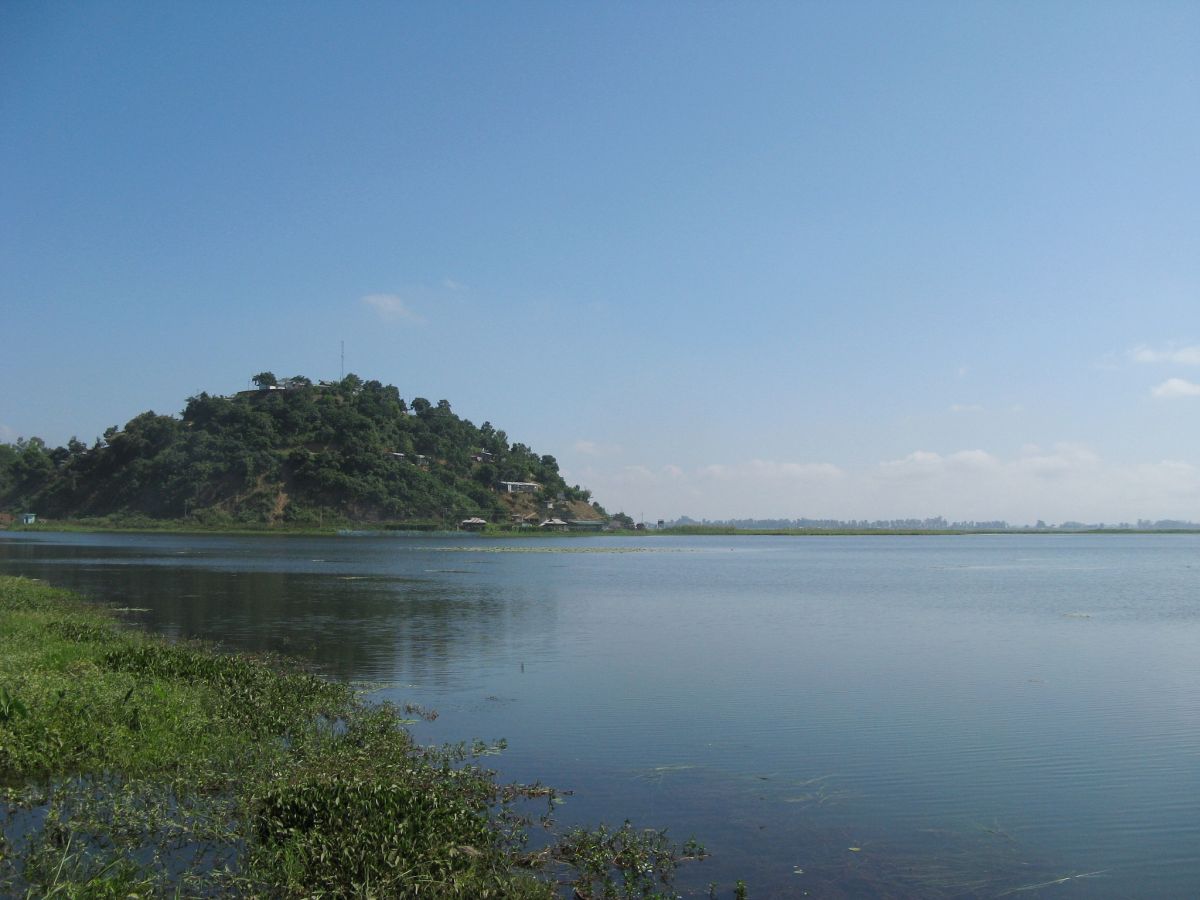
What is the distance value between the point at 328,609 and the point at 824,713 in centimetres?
2541

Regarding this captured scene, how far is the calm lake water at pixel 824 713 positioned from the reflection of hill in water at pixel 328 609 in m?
0.25

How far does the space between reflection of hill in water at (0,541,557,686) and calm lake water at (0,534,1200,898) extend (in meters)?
0.25

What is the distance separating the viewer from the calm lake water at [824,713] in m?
11.7

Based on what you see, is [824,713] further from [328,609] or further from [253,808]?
[328,609]

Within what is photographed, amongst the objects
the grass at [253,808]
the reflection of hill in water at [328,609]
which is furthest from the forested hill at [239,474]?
the grass at [253,808]

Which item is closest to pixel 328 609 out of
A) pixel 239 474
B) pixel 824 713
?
pixel 824 713

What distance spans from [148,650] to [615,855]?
1384cm

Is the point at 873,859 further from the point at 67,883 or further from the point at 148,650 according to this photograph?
the point at 148,650

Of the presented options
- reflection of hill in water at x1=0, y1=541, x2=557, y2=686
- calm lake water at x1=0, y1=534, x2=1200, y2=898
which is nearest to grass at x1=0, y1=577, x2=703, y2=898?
calm lake water at x1=0, y1=534, x2=1200, y2=898

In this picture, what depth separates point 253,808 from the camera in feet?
35.3

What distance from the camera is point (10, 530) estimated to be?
15850 centimetres

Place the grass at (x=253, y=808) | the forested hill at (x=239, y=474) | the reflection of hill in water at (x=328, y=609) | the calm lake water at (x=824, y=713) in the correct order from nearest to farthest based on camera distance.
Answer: the grass at (x=253, y=808) → the calm lake water at (x=824, y=713) → the reflection of hill in water at (x=328, y=609) → the forested hill at (x=239, y=474)

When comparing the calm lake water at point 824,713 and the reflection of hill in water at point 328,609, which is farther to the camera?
Answer: the reflection of hill in water at point 328,609

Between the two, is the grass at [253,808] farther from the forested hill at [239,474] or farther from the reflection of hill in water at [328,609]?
the forested hill at [239,474]
